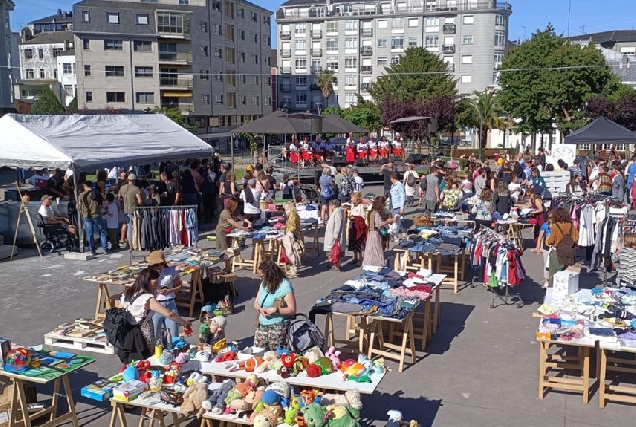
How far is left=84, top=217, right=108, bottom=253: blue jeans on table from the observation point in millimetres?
14117

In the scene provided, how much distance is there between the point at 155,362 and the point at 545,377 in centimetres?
429

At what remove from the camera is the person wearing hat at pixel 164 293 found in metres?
7.20

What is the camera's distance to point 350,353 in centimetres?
838

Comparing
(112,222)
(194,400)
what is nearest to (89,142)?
(112,222)

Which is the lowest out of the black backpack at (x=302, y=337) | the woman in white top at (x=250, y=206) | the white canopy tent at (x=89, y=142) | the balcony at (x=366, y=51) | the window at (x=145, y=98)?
the black backpack at (x=302, y=337)

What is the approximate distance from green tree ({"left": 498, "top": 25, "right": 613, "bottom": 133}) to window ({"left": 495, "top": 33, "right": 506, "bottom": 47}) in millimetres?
29940

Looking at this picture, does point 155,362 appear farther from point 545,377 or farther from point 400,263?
point 400,263

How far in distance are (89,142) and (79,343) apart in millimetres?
8022

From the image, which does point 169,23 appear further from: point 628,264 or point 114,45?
point 628,264

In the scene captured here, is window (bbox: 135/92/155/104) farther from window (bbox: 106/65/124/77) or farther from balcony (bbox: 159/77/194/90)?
window (bbox: 106/65/124/77)

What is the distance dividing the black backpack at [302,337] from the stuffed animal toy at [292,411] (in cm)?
124

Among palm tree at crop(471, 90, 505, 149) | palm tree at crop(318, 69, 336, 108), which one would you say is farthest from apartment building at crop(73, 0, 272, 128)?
palm tree at crop(471, 90, 505, 149)

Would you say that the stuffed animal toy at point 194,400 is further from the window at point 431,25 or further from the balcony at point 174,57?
the window at point 431,25

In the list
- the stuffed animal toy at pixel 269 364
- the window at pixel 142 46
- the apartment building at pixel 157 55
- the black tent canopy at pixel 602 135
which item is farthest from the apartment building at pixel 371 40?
the stuffed animal toy at pixel 269 364
